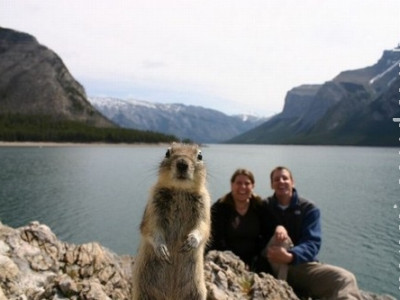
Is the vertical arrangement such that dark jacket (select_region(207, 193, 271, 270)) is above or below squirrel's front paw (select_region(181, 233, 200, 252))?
below

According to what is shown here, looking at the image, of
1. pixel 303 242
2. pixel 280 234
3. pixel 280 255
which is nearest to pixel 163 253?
pixel 280 234

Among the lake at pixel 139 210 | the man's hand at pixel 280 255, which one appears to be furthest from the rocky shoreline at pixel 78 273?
the lake at pixel 139 210

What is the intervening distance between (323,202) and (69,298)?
47090mm

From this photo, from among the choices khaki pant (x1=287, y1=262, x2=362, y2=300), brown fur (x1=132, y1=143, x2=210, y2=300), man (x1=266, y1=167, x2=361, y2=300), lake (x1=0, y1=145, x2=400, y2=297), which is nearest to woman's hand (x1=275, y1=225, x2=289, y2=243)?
man (x1=266, y1=167, x2=361, y2=300)

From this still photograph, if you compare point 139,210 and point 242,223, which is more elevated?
point 242,223

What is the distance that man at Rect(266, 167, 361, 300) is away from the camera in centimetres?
1053

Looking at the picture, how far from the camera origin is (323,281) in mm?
10758

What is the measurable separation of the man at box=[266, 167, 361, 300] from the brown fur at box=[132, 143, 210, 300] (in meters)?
4.33

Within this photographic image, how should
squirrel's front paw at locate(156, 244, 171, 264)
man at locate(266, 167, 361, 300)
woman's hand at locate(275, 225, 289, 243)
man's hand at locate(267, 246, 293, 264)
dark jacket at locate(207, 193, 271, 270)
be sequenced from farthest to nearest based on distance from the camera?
dark jacket at locate(207, 193, 271, 270)
man at locate(266, 167, 361, 300)
man's hand at locate(267, 246, 293, 264)
woman's hand at locate(275, 225, 289, 243)
squirrel's front paw at locate(156, 244, 171, 264)

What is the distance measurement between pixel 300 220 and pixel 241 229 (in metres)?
1.54

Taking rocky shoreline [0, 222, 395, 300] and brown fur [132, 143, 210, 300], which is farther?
rocky shoreline [0, 222, 395, 300]

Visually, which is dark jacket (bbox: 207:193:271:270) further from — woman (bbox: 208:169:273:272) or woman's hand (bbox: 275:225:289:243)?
woman's hand (bbox: 275:225:289:243)

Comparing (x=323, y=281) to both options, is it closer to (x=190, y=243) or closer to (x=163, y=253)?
(x=190, y=243)

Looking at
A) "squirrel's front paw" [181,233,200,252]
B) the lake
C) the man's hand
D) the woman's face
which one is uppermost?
the woman's face
